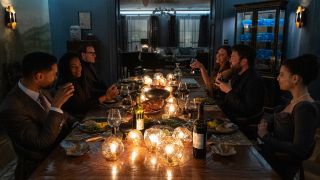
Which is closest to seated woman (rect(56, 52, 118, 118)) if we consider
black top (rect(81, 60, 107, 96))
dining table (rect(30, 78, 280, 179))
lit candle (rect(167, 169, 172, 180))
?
black top (rect(81, 60, 107, 96))

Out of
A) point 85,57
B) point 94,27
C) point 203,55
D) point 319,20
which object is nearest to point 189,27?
point 203,55

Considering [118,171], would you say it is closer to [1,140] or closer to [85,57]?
[85,57]

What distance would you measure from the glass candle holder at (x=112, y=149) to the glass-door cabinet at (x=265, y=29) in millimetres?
4940

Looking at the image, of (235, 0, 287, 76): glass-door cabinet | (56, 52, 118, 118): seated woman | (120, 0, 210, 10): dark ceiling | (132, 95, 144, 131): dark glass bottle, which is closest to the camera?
(132, 95, 144, 131): dark glass bottle

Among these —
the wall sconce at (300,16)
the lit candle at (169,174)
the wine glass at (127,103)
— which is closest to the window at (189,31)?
the wall sconce at (300,16)

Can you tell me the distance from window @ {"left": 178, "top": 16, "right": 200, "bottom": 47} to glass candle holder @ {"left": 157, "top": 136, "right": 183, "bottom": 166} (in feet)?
41.7

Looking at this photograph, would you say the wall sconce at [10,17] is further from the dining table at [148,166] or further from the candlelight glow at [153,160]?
the candlelight glow at [153,160]

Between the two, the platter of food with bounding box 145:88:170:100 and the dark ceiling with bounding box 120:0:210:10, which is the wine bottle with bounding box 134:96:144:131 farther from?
the dark ceiling with bounding box 120:0:210:10

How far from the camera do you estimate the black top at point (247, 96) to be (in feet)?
9.18

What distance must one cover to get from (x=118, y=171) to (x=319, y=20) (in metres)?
4.66

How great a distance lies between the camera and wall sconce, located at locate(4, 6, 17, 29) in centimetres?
473

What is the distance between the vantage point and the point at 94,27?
7.01 m

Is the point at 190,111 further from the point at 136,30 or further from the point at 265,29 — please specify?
the point at 136,30

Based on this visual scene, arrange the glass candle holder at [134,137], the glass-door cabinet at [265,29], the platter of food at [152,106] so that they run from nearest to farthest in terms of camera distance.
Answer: the glass candle holder at [134,137]
the platter of food at [152,106]
the glass-door cabinet at [265,29]
